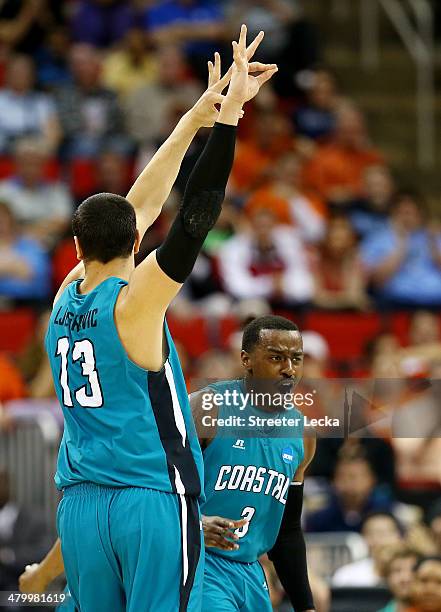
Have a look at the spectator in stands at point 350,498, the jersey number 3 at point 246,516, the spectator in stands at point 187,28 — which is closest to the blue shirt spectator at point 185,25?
the spectator in stands at point 187,28

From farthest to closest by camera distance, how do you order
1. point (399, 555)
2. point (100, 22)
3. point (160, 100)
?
point (100, 22)
point (160, 100)
point (399, 555)

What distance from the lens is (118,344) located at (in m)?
4.49

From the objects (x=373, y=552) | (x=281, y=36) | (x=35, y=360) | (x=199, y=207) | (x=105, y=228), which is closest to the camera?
(x=199, y=207)

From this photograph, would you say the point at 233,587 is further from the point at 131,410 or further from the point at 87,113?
the point at 87,113

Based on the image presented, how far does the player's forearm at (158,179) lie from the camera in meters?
5.37

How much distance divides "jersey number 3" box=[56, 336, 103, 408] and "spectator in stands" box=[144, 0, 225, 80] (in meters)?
11.1

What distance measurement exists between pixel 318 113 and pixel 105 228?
1127cm

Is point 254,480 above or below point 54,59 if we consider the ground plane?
below

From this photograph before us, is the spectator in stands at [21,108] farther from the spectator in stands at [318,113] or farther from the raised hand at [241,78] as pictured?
the raised hand at [241,78]

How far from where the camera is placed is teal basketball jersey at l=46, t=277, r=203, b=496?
452cm

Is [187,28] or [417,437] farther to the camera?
[187,28]

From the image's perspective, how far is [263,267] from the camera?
12273mm

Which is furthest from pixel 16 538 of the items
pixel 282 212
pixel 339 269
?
pixel 282 212

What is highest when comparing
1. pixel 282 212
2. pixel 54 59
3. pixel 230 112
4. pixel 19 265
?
pixel 54 59
